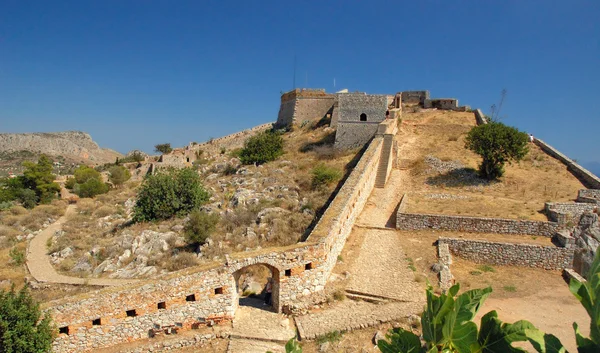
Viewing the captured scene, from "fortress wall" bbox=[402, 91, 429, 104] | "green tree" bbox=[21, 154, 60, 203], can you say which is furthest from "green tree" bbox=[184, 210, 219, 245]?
"fortress wall" bbox=[402, 91, 429, 104]

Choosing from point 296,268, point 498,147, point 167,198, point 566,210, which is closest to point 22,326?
point 296,268

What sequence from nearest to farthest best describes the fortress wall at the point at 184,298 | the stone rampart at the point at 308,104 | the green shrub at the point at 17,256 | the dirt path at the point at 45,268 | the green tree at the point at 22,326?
the green tree at the point at 22,326
the fortress wall at the point at 184,298
the dirt path at the point at 45,268
the green shrub at the point at 17,256
the stone rampart at the point at 308,104

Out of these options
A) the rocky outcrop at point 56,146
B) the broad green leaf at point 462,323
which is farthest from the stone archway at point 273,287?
the rocky outcrop at point 56,146

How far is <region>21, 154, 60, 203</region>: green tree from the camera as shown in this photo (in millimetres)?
29594

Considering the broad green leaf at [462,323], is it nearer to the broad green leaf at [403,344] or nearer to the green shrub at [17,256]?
the broad green leaf at [403,344]

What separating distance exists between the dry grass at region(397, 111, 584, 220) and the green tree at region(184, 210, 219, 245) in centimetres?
Result: 745

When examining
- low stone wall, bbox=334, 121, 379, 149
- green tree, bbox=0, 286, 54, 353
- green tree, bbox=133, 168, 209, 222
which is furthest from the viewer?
low stone wall, bbox=334, 121, 379, 149

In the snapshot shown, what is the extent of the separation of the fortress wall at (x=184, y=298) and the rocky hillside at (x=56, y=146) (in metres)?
70.3

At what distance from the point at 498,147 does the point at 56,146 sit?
8386cm

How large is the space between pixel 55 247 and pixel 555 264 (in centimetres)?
1893

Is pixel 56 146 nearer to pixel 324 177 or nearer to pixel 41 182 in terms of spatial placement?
pixel 41 182

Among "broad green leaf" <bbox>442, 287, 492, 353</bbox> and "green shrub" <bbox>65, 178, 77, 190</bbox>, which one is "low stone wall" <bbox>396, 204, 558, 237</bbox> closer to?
"broad green leaf" <bbox>442, 287, 492, 353</bbox>

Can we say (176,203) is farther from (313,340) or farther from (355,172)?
(313,340)

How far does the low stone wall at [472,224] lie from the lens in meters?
12.4
